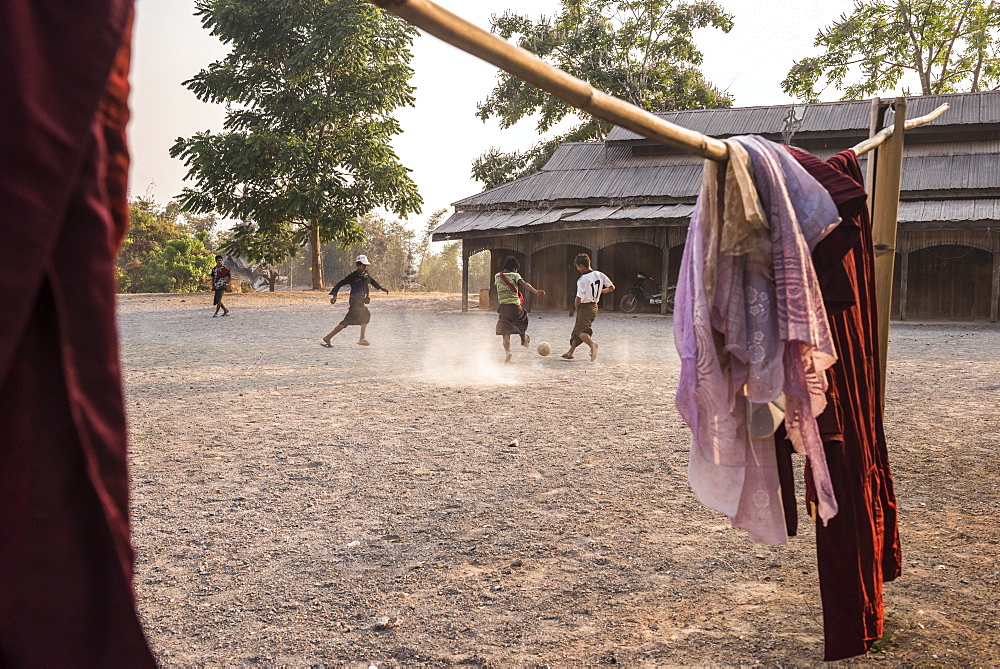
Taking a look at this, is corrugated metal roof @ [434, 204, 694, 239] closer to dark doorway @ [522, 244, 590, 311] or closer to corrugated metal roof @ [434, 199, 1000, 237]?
corrugated metal roof @ [434, 199, 1000, 237]

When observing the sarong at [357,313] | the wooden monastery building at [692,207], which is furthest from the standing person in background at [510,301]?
the wooden monastery building at [692,207]

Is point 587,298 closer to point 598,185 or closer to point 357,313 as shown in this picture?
point 357,313

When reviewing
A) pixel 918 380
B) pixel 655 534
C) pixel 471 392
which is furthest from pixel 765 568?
pixel 918 380

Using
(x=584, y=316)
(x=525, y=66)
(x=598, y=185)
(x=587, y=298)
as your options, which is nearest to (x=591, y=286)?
(x=587, y=298)

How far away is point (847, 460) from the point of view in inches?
95.9

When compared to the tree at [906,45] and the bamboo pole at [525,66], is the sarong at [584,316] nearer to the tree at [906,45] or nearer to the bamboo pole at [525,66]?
the bamboo pole at [525,66]

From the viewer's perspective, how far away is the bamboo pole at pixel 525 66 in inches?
50.8

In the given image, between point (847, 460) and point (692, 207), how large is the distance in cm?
1993

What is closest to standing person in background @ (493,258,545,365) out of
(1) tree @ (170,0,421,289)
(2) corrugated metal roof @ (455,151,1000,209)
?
(2) corrugated metal roof @ (455,151,1000,209)

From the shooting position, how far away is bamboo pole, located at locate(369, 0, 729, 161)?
1291 mm

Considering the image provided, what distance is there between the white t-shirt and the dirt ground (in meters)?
2.51

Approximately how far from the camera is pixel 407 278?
147 feet

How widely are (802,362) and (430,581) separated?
6.75ft

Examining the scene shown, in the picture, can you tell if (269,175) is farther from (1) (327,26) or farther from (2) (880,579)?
(2) (880,579)
